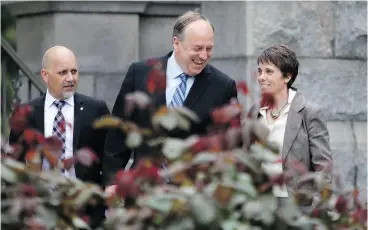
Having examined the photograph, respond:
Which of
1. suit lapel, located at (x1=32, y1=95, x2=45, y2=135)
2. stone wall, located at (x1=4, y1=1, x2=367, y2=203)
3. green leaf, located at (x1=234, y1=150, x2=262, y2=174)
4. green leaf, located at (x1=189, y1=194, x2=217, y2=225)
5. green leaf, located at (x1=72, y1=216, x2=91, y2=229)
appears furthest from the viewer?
stone wall, located at (x1=4, y1=1, x2=367, y2=203)

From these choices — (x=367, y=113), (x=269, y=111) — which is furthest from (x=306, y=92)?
(x=269, y=111)

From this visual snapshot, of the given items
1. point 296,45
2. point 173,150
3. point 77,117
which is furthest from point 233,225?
point 296,45

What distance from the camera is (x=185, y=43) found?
7.14 meters

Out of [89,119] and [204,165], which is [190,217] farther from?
[89,119]

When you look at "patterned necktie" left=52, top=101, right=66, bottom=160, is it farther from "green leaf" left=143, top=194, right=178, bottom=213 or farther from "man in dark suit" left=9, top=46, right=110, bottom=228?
"green leaf" left=143, top=194, right=178, bottom=213

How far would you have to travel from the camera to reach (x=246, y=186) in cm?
413

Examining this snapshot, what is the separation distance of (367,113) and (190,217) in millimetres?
5804

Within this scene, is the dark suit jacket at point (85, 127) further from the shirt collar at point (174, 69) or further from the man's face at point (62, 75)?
the shirt collar at point (174, 69)

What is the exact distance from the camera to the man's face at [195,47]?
709 cm

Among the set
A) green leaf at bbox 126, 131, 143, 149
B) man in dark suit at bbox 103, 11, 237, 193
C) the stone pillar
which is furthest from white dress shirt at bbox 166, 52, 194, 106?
the stone pillar

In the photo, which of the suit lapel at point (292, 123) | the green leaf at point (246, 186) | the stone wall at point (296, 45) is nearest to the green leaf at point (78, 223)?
the green leaf at point (246, 186)

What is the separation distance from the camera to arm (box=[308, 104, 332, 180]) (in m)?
7.07

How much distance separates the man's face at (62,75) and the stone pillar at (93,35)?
2.72m

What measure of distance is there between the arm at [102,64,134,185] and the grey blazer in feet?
2.50
